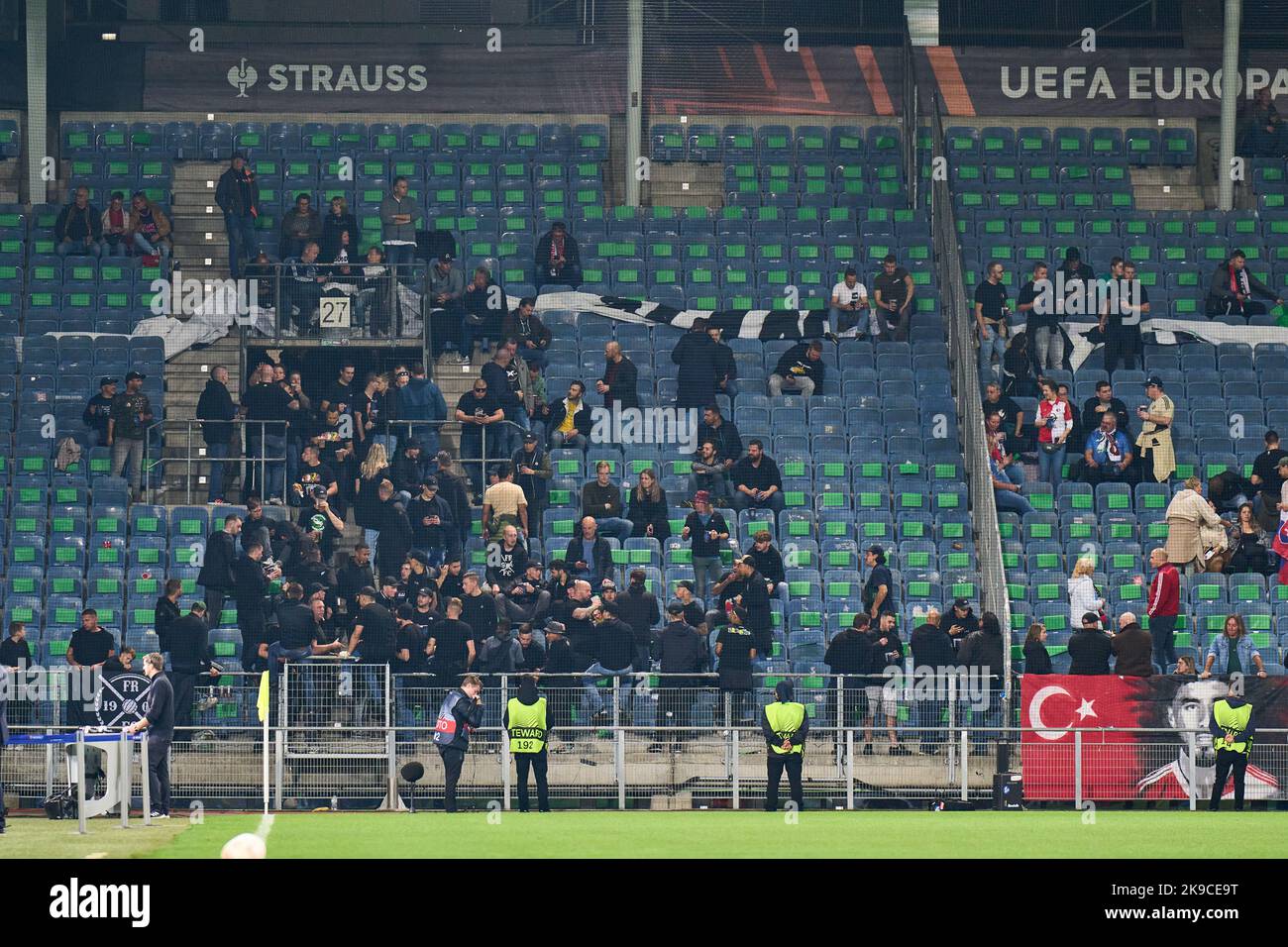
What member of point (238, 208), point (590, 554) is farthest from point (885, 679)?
point (238, 208)

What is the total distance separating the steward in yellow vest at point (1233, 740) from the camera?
21.4 m

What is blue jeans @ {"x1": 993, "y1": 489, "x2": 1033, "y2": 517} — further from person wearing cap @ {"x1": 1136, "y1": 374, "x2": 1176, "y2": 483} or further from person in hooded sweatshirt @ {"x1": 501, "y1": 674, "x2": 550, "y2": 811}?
person in hooded sweatshirt @ {"x1": 501, "y1": 674, "x2": 550, "y2": 811}

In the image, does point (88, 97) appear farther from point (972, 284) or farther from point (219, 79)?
point (972, 284)

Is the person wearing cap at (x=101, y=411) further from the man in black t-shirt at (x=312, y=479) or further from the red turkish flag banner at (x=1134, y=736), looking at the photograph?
the red turkish flag banner at (x=1134, y=736)

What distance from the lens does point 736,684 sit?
74.1ft

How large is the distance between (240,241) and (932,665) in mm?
11141

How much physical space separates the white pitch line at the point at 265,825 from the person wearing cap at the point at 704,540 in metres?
6.09

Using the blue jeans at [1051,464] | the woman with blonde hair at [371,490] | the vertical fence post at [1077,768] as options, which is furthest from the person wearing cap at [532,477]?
the vertical fence post at [1077,768]

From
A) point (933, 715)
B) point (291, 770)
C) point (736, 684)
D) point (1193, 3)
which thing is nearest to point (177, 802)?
point (291, 770)

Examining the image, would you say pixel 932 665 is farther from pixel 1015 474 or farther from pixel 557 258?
pixel 557 258

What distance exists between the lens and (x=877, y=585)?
2459cm

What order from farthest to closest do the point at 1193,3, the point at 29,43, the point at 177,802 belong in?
the point at 1193,3 → the point at 29,43 → the point at 177,802

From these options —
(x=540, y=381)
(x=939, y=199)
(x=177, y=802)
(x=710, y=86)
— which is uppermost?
(x=710, y=86)

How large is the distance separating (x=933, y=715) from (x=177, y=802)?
25.3 feet
